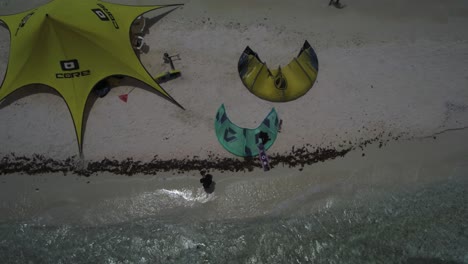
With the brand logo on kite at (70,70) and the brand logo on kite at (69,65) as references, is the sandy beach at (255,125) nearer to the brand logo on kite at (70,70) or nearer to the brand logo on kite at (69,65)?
the brand logo on kite at (70,70)

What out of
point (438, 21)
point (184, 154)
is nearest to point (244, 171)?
point (184, 154)

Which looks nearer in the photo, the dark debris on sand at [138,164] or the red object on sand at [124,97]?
the dark debris on sand at [138,164]

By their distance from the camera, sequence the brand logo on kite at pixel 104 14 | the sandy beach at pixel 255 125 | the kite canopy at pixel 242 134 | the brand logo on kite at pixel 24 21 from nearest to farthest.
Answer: the sandy beach at pixel 255 125 < the kite canopy at pixel 242 134 < the brand logo on kite at pixel 24 21 < the brand logo on kite at pixel 104 14

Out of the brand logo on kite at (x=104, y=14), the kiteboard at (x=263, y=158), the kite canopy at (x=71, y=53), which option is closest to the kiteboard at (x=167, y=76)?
the kite canopy at (x=71, y=53)

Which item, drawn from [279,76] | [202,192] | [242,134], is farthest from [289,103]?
[202,192]

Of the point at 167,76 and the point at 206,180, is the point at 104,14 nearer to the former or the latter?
the point at 167,76

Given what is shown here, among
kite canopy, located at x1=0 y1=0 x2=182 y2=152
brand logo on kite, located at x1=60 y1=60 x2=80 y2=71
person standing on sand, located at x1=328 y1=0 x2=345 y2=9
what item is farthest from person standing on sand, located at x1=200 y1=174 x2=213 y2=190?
person standing on sand, located at x1=328 y1=0 x2=345 y2=9
